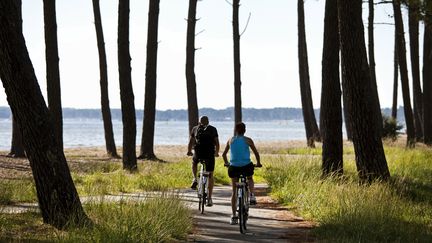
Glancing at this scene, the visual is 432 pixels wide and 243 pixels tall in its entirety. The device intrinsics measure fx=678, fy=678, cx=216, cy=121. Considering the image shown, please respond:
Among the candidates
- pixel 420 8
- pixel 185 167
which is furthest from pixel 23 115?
pixel 420 8

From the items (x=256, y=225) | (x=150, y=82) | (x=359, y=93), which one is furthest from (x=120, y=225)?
(x=150, y=82)

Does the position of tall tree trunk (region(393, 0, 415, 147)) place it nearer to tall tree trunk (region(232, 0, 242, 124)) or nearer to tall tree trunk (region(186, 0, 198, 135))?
tall tree trunk (region(232, 0, 242, 124))

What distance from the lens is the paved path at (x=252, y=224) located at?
10.9 m

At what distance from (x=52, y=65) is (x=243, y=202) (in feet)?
48.0

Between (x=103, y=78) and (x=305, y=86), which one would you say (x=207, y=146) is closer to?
(x=103, y=78)

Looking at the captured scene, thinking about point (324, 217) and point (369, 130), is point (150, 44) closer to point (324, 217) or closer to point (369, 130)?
point (369, 130)

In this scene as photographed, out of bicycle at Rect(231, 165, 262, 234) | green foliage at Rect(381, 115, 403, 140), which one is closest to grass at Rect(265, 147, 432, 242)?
bicycle at Rect(231, 165, 262, 234)

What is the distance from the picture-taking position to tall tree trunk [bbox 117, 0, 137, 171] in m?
24.1

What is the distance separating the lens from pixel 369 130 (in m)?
16.5

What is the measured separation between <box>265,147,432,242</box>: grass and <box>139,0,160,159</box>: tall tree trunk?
12.2 metres

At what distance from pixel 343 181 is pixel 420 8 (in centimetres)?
1245

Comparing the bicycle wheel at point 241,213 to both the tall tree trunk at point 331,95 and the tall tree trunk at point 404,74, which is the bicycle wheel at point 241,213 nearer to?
the tall tree trunk at point 331,95

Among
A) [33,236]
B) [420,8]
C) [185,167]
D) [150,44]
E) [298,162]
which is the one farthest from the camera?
[150,44]

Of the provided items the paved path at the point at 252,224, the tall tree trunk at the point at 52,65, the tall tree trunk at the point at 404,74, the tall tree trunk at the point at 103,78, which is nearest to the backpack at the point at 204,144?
the paved path at the point at 252,224
